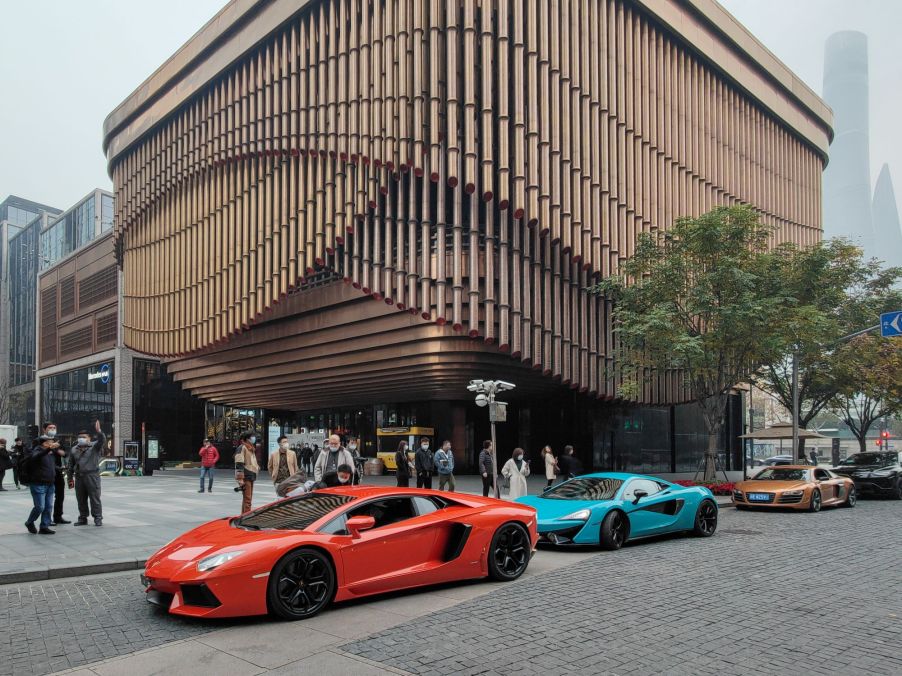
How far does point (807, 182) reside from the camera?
4184 cm

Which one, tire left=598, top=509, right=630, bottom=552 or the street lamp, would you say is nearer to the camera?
tire left=598, top=509, right=630, bottom=552

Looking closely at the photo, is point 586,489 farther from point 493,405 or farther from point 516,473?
point 493,405

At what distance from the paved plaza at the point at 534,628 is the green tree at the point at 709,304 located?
12589 millimetres

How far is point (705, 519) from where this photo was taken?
12578mm

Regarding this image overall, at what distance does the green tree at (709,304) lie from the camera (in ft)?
71.2

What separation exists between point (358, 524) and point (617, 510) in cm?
534

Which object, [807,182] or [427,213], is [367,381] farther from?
[807,182]

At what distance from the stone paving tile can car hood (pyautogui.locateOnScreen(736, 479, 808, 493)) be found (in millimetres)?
6494


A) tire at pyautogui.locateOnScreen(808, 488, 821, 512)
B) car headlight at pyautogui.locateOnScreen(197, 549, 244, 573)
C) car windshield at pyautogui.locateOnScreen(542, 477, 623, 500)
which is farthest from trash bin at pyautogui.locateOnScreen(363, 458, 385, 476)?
car headlight at pyautogui.locateOnScreen(197, 549, 244, 573)

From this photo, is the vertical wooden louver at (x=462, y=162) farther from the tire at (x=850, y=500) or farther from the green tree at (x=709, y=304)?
the tire at (x=850, y=500)

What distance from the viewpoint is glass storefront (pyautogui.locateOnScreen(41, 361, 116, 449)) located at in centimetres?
4813

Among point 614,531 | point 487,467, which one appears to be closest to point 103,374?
point 487,467

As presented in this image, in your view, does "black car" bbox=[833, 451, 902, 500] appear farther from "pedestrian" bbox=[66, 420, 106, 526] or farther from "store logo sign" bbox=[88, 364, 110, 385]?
"store logo sign" bbox=[88, 364, 110, 385]

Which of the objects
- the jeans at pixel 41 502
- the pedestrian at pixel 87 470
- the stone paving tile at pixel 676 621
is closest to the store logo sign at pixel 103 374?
the pedestrian at pixel 87 470
